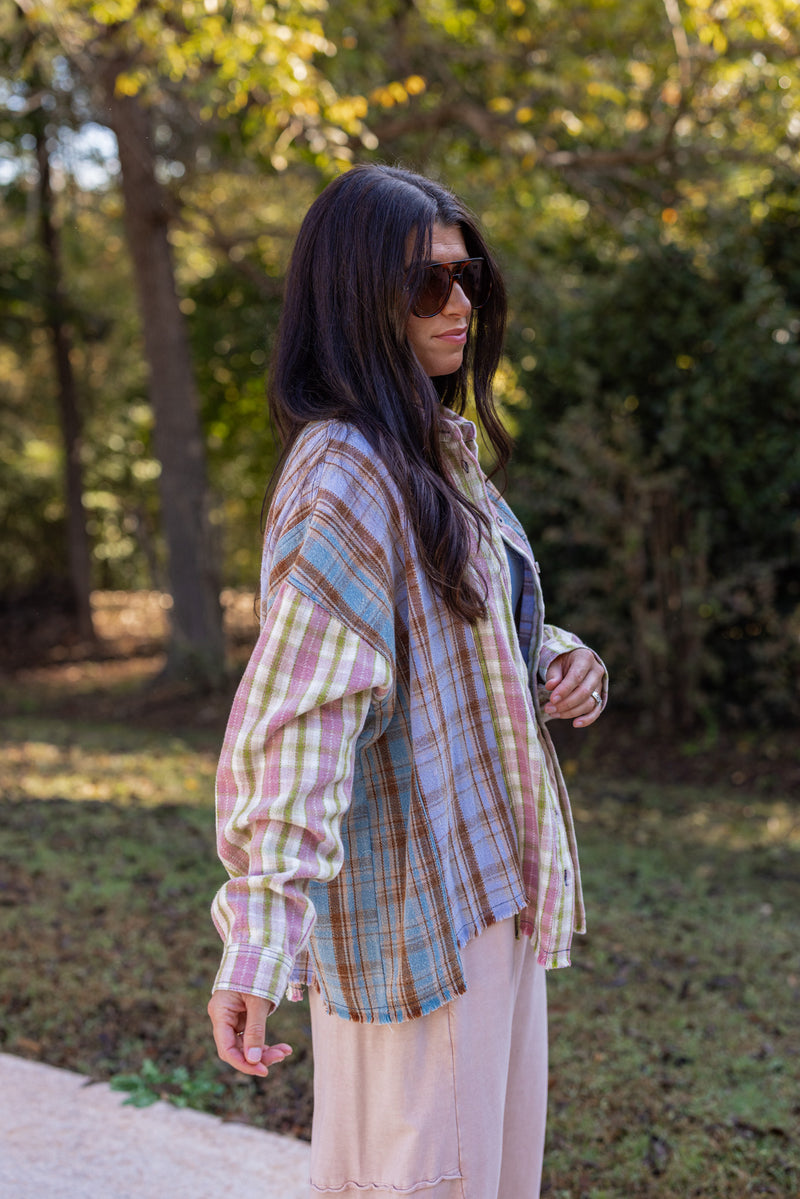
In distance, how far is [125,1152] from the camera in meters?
2.94

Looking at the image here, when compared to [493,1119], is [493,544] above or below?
above

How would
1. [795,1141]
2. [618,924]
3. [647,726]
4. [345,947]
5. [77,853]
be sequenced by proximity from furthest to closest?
[647,726]
[77,853]
[618,924]
[795,1141]
[345,947]

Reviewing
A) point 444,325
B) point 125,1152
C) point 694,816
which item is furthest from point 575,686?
point 694,816

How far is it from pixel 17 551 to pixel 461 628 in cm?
1617

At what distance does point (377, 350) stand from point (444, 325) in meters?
0.14

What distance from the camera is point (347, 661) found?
1451mm

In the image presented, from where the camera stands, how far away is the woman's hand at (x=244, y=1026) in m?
1.37

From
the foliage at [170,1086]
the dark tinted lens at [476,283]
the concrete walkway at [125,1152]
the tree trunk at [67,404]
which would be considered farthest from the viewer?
the tree trunk at [67,404]

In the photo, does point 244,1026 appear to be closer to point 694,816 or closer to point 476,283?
point 476,283

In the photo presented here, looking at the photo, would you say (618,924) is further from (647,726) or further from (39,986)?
(647,726)

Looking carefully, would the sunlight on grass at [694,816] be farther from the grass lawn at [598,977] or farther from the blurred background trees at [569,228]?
the blurred background trees at [569,228]

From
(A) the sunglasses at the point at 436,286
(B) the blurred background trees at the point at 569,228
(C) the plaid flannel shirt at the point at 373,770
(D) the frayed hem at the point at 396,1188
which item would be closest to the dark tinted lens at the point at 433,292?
(A) the sunglasses at the point at 436,286

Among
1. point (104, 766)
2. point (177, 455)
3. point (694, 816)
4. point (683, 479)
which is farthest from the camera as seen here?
point (177, 455)

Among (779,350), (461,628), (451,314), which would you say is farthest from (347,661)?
(779,350)
